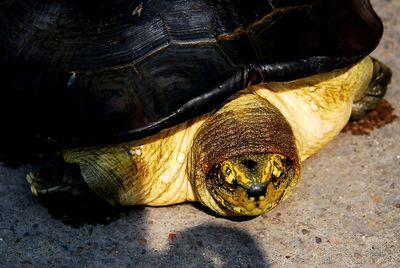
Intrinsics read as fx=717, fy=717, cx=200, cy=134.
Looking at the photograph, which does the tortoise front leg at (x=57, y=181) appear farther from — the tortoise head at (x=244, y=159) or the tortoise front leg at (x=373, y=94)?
the tortoise front leg at (x=373, y=94)

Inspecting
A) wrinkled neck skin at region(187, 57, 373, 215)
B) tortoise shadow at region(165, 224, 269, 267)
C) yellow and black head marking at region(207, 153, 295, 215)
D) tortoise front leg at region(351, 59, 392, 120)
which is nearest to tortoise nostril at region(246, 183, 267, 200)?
yellow and black head marking at region(207, 153, 295, 215)

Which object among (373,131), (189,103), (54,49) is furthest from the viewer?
(373,131)

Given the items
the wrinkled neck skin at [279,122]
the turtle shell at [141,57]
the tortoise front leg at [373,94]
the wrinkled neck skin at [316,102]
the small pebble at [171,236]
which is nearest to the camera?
the turtle shell at [141,57]

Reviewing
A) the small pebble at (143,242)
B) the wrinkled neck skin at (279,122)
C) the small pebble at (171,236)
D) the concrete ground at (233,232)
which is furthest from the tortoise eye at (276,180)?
the small pebble at (143,242)

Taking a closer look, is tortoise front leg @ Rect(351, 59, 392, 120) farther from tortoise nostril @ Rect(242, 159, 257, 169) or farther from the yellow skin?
tortoise nostril @ Rect(242, 159, 257, 169)

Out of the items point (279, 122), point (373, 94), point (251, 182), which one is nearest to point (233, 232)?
point (251, 182)

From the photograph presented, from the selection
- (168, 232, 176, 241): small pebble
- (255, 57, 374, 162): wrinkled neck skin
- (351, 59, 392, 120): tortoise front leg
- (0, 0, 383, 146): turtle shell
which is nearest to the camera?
(0, 0, 383, 146): turtle shell

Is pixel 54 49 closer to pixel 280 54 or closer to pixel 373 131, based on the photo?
pixel 280 54

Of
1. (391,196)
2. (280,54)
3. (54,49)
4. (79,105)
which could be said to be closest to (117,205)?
(79,105)
